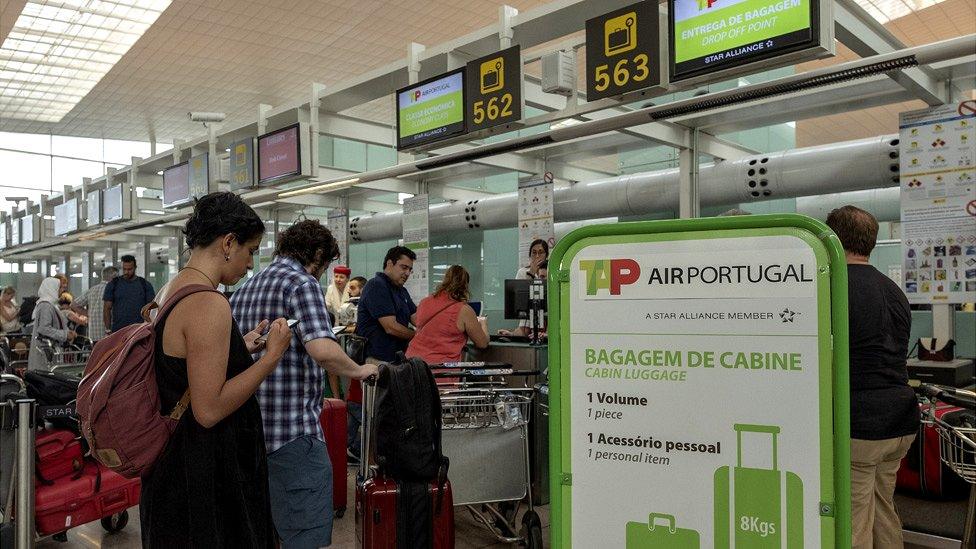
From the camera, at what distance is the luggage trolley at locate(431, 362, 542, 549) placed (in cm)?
341

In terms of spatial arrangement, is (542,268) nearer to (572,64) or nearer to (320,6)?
(572,64)

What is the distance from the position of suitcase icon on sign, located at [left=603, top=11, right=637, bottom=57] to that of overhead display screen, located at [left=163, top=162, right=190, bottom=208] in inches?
237

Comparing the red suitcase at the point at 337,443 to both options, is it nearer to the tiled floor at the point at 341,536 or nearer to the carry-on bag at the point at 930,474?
the tiled floor at the point at 341,536

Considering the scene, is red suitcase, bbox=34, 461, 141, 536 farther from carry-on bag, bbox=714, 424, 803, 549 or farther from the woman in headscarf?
the woman in headscarf

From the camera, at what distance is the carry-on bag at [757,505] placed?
153 cm

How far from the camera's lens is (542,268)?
552cm

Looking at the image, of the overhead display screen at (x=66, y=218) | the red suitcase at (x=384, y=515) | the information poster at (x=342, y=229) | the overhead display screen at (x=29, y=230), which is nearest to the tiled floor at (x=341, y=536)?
the red suitcase at (x=384, y=515)

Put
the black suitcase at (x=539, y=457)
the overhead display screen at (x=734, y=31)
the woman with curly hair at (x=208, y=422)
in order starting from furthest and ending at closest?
1. the black suitcase at (x=539, y=457)
2. the overhead display screen at (x=734, y=31)
3. the woman with curly hair at (x=208, y=422)

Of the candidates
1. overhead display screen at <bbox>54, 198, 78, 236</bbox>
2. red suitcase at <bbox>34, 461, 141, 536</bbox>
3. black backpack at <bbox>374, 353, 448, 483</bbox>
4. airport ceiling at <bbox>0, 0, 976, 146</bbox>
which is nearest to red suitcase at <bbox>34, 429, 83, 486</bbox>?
red suitcase at <bbox>34, 461, 141, 536</bbox>

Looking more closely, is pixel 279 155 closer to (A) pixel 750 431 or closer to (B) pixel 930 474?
(B) pixel 930 474

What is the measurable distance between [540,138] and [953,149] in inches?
89.2

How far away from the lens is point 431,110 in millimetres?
5141

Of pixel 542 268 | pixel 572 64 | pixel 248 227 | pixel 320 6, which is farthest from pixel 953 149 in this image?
pixel 320 6

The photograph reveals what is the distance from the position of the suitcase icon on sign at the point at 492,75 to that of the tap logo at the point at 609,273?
10.2 ft
